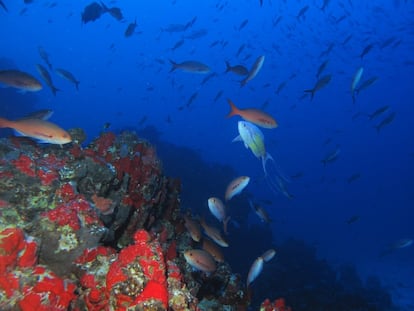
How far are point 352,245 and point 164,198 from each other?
5071cm

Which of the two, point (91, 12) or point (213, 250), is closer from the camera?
point (213, 250)

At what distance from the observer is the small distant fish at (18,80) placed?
5613 millimetres

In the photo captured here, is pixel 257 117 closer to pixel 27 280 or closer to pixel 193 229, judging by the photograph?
pixel 193 229

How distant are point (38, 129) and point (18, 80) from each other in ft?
8.88

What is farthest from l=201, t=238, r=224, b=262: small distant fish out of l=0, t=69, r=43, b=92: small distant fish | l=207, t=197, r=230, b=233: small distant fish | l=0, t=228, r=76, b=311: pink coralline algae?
l=0, t=69, r=43, b=92: small distant fish

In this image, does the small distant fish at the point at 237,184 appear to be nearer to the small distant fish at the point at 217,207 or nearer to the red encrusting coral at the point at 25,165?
the small distant fish at the point at 217,207

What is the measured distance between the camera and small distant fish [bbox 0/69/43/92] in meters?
5.61

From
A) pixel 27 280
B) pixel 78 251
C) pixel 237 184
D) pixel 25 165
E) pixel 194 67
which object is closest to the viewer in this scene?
pixel 27 280

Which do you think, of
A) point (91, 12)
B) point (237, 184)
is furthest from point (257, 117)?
point (91, 12)

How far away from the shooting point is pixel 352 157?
112 meters

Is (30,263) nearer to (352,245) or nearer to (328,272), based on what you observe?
(328,272)

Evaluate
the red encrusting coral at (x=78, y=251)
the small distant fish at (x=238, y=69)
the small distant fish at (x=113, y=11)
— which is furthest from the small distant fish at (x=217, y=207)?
the small distant fish at (x=113, y=11)

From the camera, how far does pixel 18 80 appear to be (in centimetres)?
569

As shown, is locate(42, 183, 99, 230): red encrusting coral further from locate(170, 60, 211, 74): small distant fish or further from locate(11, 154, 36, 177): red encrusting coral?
locate(170, 60, 211, 74): small distant fish
